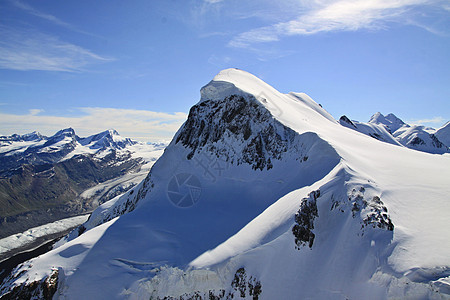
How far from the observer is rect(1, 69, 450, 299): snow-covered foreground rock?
14977mm

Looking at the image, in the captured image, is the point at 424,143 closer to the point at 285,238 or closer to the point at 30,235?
the point at 285,238

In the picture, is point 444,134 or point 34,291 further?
point 444,134

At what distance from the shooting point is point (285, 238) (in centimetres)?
2056

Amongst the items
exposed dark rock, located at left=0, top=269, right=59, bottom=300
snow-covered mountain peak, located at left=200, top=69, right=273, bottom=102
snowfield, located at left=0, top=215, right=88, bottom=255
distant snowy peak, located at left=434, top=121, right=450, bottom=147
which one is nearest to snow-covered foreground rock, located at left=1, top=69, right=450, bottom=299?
exposed dark rock, located at left=0, top=269, right=59, bottom=300

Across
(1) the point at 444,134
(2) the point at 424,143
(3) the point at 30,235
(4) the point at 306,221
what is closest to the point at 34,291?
(4) the point at 306,221

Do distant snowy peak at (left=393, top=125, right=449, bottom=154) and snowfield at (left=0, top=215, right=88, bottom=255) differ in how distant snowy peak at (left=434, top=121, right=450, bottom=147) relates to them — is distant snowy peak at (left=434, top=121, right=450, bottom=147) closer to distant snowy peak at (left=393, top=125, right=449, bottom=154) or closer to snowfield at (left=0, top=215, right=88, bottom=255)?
distant snowy peak at (left=393, top=125, right=449, bottom=154)

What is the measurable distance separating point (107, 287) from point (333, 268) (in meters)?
18.6

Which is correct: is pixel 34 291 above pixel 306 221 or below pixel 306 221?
below

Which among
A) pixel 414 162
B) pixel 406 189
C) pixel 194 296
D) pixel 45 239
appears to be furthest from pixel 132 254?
pixel 45 239

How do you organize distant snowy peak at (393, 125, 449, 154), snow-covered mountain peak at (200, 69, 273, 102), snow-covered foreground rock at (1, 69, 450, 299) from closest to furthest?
snow-covered foreground rock at (1, 69, 450, 299)
snow-covered mountain peak at (200, 69, 273, 102)
distant snowy peak at (393, 125, 449, 154)

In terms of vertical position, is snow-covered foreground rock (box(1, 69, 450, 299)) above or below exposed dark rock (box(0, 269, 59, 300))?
above

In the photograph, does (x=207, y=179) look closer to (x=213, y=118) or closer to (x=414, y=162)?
(x=213, y=118)

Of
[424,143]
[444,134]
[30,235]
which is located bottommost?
[30,235]

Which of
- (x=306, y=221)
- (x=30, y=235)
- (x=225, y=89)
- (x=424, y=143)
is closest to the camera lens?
(x=306, y=221)
